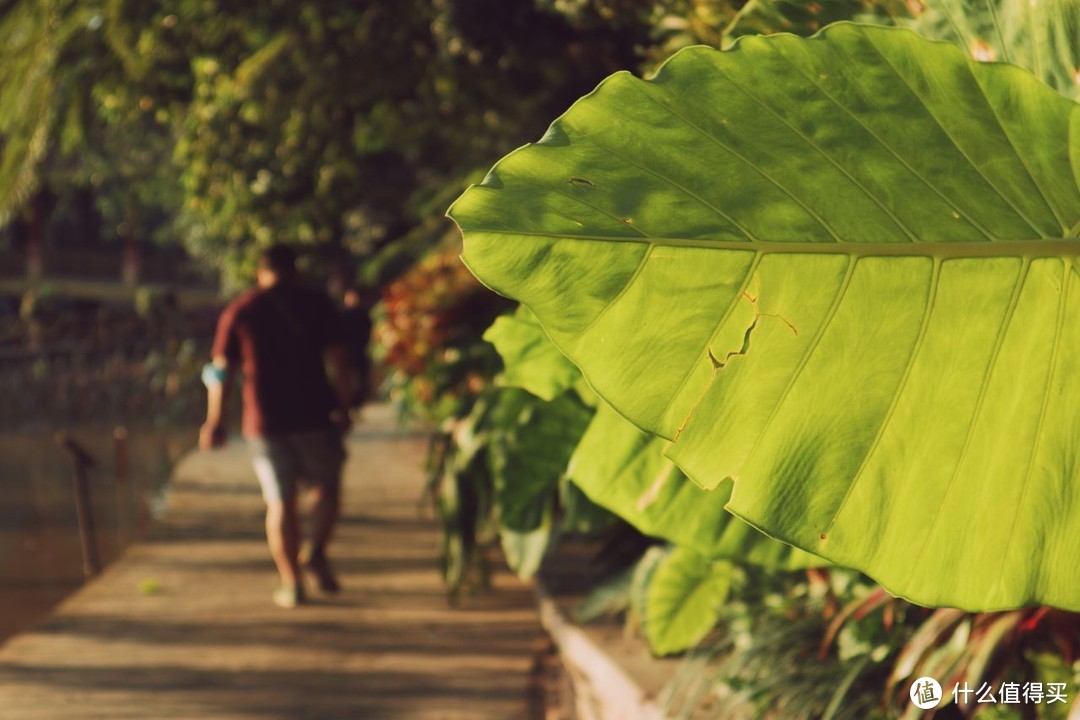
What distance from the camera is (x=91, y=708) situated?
4.94 metres

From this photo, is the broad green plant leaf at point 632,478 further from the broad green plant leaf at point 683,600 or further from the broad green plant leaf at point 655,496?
the broad green plant leaf at point 683,600

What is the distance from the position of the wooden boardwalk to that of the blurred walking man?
466mm

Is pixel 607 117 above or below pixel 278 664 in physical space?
above

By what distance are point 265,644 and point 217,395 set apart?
1.28 metres

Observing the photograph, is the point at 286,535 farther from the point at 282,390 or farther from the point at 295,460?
the point at 282,390

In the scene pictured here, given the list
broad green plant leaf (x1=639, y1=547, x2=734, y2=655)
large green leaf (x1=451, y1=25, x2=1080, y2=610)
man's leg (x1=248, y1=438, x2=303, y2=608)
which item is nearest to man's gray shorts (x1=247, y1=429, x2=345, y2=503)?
man's leg (x1=248, y1=438, x2=303, y2=608)

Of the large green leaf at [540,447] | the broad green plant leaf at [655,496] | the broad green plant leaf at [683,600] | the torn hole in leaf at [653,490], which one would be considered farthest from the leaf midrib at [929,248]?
the broad green plant leaf at [683,600]

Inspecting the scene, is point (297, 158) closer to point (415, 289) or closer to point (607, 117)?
point (415, 289)

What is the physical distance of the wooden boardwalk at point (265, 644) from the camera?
16.3ft

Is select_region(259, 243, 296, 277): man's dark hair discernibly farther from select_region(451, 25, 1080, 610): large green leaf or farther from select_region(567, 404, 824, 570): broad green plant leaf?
select_region(451, 25, 1080, 610): large green leaf

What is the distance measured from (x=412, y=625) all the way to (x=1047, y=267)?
485 centimetres

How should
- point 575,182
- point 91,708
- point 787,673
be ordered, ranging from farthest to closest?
point 91,708 < point 787,673 < point 575,182

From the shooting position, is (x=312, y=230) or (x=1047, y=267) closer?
(x=1047, y=267)

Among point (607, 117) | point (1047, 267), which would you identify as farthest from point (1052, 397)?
point (607, 117)
